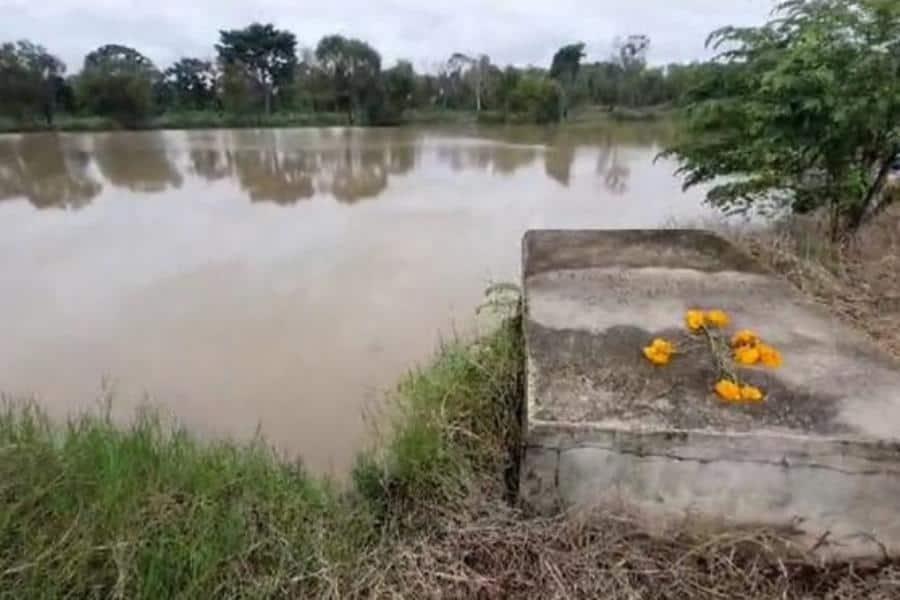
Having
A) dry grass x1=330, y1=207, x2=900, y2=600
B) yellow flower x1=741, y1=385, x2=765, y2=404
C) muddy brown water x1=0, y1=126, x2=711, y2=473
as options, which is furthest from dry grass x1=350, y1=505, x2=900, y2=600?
muddy brown water x1=0, y1=126, x2=711, y2=473

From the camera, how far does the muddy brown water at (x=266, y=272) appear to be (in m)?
3.34

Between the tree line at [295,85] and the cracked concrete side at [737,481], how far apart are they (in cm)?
2581

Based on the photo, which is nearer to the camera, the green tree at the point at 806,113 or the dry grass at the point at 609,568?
the dry grass at the point at 609,568

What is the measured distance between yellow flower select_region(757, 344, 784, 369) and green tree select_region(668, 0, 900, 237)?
8.14 ft

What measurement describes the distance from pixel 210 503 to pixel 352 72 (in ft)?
91.6

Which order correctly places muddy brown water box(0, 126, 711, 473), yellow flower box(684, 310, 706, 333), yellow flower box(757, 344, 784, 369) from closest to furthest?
yellow flower box(757, 344, 784, 369)
yellow flower box(684, 310, 706, 333)
muddy brown water box(0, 126, 711, 473)

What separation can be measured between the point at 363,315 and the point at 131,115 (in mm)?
24421

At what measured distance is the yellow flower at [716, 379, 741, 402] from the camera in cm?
179

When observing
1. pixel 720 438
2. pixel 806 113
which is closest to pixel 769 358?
pixel 720 438

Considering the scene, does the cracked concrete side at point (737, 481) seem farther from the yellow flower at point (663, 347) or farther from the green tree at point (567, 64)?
the green tree at point (567, 64)

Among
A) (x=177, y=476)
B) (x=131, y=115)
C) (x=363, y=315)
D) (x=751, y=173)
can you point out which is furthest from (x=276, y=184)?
(x=131, y=115)

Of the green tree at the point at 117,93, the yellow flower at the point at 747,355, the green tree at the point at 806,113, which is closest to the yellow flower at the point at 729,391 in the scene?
the yellow flower at the point at 747,355

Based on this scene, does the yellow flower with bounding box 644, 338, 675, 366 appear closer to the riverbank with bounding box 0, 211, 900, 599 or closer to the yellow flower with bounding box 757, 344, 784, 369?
the yellow flower with bounding box 757, 344, 784, 369

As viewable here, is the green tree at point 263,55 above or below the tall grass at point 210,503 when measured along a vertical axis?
above
